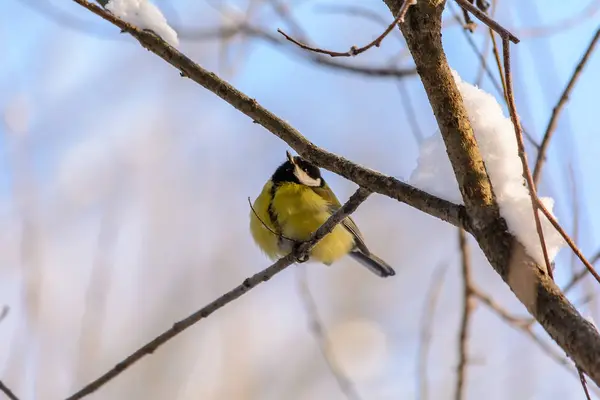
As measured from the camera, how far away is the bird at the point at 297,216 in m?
2.87

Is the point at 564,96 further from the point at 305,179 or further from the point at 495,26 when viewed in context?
the point at 305,179

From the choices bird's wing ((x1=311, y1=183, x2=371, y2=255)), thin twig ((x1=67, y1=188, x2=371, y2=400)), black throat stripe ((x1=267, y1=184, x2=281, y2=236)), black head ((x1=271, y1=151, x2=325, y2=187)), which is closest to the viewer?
thin twig ((x1=67, y1=188, x2=371, y2=400))

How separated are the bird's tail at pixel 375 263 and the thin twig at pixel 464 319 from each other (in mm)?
948

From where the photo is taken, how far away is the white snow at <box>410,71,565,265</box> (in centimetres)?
96

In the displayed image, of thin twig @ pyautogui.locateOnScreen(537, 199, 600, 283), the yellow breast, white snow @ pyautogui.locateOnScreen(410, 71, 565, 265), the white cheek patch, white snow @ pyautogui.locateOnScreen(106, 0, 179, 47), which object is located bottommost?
thin twig @ pyautogui.locateOnScreen(537, 199, 600, 283)

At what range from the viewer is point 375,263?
11.3 feet

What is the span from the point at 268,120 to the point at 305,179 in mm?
2007

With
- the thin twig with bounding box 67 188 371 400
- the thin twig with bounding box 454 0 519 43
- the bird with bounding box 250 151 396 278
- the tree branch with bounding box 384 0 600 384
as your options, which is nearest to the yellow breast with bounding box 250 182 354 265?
the bird with bounding box 250 151 396 278

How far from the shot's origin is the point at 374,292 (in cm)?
617

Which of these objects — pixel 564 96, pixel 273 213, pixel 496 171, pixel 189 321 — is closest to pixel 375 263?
pixel 273 213

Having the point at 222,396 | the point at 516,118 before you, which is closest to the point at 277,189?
the point at 516,118

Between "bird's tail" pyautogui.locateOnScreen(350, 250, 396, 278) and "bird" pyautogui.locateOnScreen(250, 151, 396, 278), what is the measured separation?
4cm

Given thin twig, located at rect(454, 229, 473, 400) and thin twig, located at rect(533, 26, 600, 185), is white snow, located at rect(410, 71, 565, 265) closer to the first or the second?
thin twig, located at rect(533, 26, 600, 185)

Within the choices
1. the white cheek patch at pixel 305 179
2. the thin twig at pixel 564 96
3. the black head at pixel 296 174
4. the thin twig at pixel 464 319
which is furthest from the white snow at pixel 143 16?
the white cheek patch at pixel 305 179
